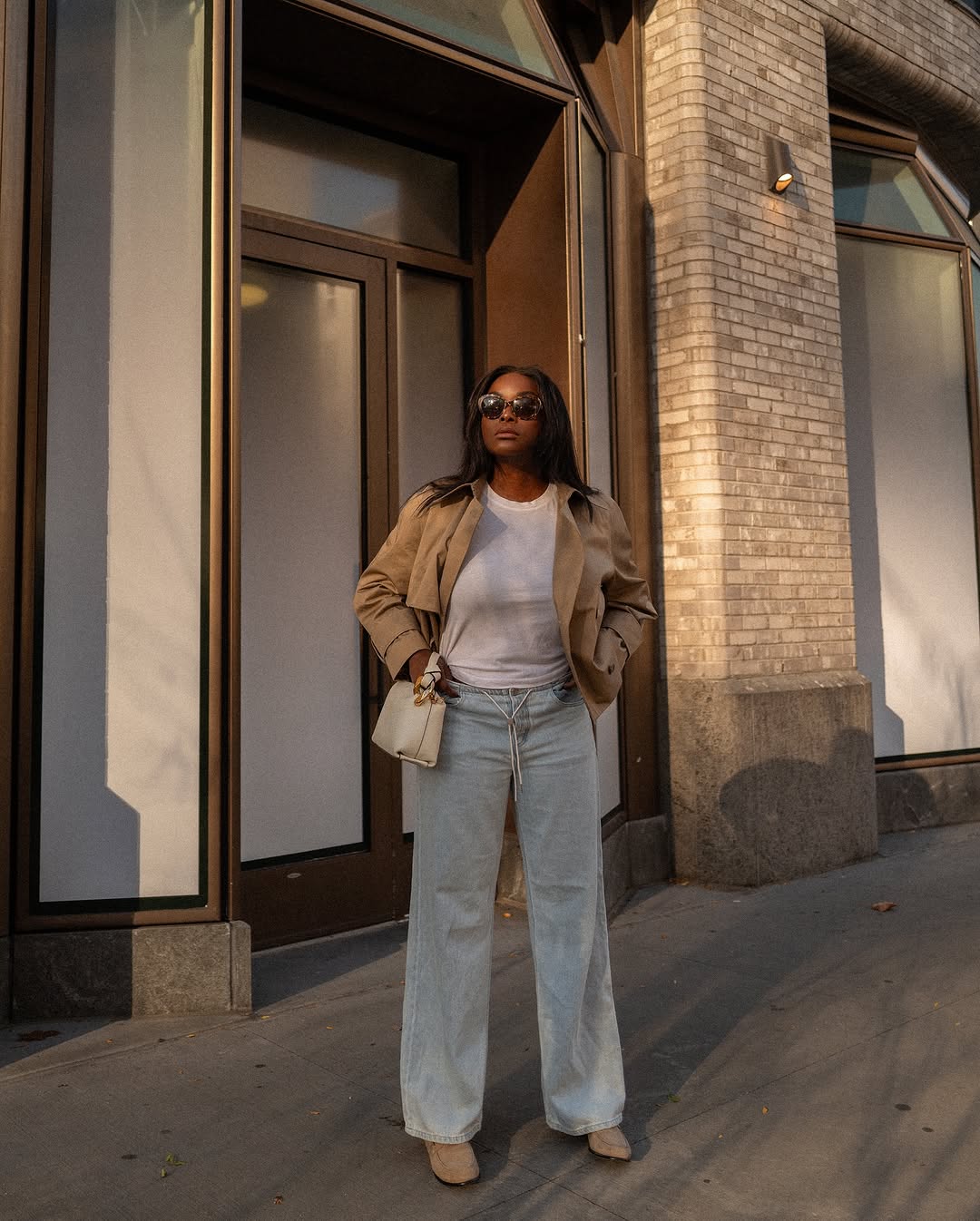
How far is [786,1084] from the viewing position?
366cm

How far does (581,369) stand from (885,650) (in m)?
3.52

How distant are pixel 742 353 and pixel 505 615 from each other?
430 cm

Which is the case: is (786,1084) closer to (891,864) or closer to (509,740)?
(509,740)

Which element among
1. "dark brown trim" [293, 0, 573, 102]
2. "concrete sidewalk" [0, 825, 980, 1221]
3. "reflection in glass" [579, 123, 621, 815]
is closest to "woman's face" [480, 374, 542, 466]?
"concrete sidewalk" [0, 825, 980, 1221]

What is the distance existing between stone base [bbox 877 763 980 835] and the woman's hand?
574 cm

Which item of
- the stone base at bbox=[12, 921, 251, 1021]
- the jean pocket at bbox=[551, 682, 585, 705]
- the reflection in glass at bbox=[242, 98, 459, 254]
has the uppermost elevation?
the reflection in glass at bbox=[242, 98, 459, 254]

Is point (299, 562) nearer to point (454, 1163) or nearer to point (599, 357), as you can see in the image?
point (599, 357)

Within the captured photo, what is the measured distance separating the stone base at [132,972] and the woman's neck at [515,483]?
2103 millimetres

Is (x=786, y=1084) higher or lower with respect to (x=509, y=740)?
lower

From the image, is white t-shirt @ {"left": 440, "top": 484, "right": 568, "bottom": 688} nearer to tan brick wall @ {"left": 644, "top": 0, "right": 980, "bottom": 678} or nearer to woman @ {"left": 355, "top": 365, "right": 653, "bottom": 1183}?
woman @ {"left": 355, "top": 365, "right": 653, "bottom": 1183}

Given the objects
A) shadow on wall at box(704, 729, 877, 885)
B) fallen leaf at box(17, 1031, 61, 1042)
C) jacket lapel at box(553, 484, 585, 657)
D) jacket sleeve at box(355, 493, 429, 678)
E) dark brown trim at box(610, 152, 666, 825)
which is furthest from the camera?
dark brown trim at box(610, 152, 666, 825)

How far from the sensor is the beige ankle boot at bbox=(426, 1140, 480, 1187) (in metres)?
2.97

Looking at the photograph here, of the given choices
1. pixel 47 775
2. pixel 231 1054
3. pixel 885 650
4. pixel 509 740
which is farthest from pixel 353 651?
pixel 885 650

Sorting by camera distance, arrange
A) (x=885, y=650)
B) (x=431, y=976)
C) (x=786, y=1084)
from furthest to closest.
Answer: (x=885, y=650)
(x=786, y=1084)
(x=431, y=976)
